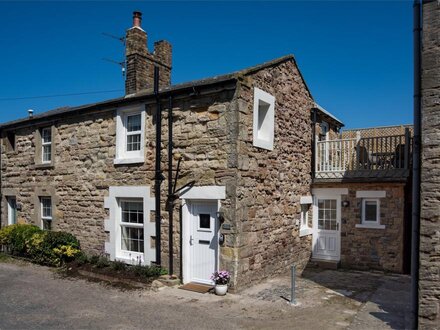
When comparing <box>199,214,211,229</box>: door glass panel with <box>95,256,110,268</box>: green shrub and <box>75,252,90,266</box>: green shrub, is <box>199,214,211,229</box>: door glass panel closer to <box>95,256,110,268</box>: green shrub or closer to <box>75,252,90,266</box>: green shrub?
<box>95,256,110,268</box>: green shrub

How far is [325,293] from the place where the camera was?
9.04 meters

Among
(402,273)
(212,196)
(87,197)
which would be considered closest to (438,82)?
(212,196)

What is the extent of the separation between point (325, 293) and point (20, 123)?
1202cm

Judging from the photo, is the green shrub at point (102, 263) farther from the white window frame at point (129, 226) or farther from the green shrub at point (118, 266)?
the white window frame at point (129, 226)

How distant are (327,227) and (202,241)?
5.34 meters

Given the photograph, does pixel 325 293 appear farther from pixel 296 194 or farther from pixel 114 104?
pixel 114 104

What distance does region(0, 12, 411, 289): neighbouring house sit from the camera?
9.09m

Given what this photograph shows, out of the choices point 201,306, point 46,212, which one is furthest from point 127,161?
point 46,212

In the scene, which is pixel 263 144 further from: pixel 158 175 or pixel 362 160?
pixel 362 160

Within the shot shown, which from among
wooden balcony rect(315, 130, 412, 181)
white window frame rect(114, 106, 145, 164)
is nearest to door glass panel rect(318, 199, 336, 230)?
wooden balcony rect(315, 130, 412, 181)

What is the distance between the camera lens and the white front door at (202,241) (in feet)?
30.1

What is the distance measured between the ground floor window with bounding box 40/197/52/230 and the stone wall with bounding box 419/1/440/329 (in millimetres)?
11644

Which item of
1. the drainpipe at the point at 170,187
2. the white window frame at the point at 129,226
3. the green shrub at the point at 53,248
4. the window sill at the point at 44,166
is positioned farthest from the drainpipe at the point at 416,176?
the window sill at the point at 44,166

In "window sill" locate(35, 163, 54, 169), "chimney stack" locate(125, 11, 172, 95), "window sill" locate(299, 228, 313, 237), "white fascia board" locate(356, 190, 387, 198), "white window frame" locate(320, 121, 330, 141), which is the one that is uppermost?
"chimney stack" locate(125, 11, 172, 95)
